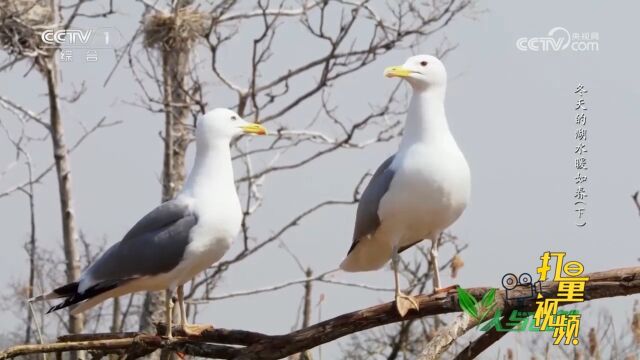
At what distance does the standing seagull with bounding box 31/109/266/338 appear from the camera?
3812 millimetres

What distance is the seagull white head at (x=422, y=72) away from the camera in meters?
3.75

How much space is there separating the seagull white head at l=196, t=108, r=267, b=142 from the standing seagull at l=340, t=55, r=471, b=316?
58cm

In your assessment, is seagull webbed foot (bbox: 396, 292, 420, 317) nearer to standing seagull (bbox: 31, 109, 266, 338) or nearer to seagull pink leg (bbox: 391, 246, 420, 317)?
seagull pink leg (bbox: 391, 246, 420, 317)

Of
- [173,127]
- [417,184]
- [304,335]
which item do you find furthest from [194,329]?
[173,127]

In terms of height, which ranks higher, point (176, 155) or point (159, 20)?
point (159, 20)

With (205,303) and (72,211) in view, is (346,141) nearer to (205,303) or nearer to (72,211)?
(205,303)

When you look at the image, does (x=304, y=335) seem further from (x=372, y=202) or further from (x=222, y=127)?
(x=222, y=127)

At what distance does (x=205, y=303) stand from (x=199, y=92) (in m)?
1.90

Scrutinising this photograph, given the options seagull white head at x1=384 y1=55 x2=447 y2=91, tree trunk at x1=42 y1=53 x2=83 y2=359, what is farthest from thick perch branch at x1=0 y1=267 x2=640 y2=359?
tree trunk at x1=42 y1=53 x2=83 y2=359

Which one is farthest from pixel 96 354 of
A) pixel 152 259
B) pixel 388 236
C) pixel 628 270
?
pixel 628 270

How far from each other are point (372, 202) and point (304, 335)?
1.77 ft

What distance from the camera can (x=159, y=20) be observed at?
10242 millimetres

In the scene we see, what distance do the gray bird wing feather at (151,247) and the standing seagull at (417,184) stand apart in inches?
24.4

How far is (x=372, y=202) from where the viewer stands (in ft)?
12.0
